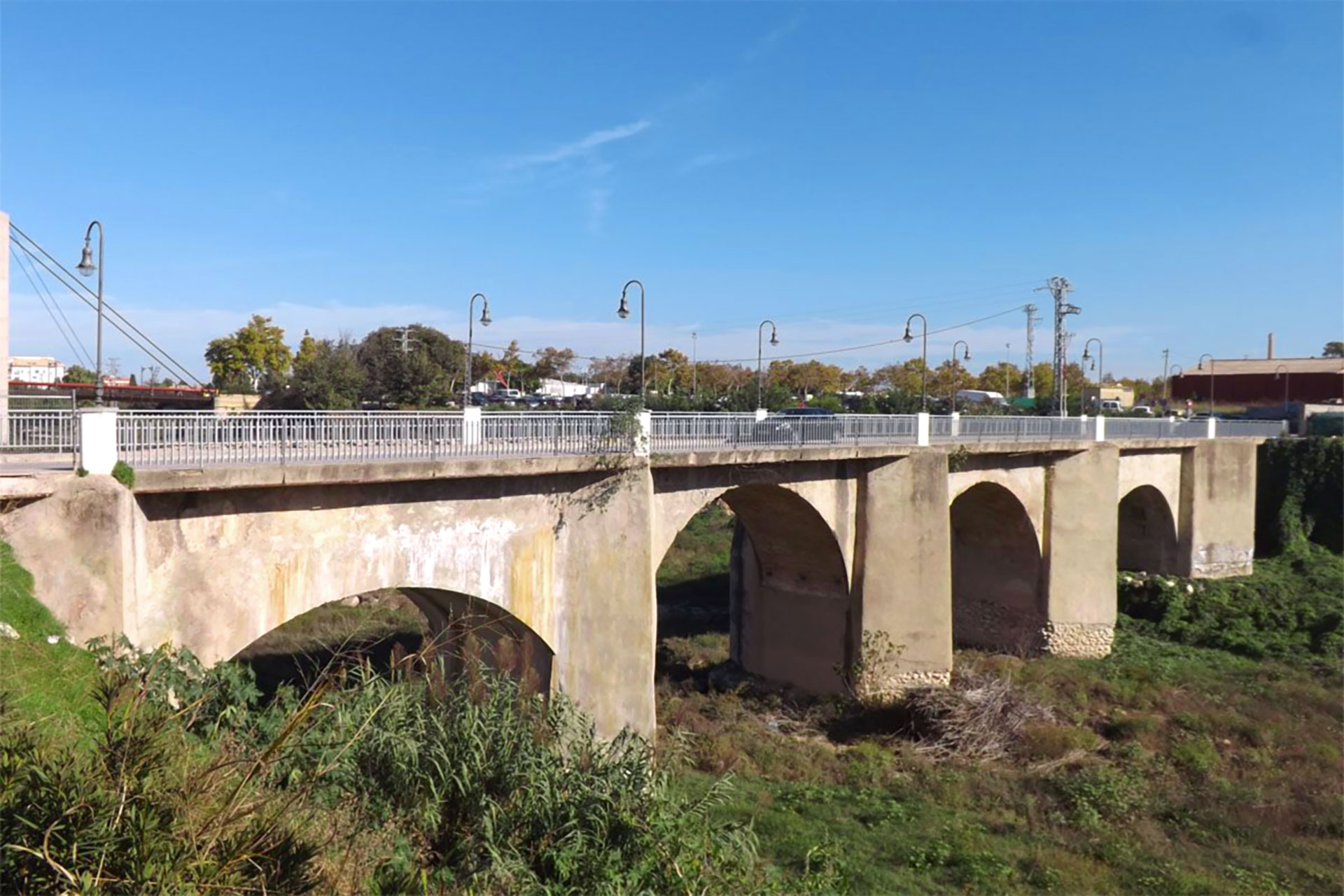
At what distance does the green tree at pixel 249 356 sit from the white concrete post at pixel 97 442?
38.0m

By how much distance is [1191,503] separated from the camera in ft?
100

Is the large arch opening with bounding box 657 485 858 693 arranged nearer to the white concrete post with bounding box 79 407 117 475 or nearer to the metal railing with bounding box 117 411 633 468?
the metal railing with bounding box 117 411 633 468

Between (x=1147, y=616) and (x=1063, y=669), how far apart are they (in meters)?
7.34

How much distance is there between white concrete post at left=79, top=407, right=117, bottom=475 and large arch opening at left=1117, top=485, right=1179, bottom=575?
94.5 ft

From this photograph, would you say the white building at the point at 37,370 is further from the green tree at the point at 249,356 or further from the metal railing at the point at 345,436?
the metal railing at the point at 345,436

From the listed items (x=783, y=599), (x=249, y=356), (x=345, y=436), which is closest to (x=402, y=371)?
(x=249, y=356)

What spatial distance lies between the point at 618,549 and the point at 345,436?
4.19 meters

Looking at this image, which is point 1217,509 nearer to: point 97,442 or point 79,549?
point 97,442

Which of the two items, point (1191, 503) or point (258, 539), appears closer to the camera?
point (258, 539)

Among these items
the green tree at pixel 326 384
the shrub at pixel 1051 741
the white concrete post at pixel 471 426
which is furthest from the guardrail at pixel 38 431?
the green tree at pixel 326 384

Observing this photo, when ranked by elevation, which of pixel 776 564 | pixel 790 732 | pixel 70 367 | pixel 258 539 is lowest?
Answer: pixel 790 732

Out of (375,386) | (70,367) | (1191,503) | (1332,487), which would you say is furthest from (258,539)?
(70,367)

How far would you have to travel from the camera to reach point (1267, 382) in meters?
61.4

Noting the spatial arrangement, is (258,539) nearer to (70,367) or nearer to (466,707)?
(466,707)
